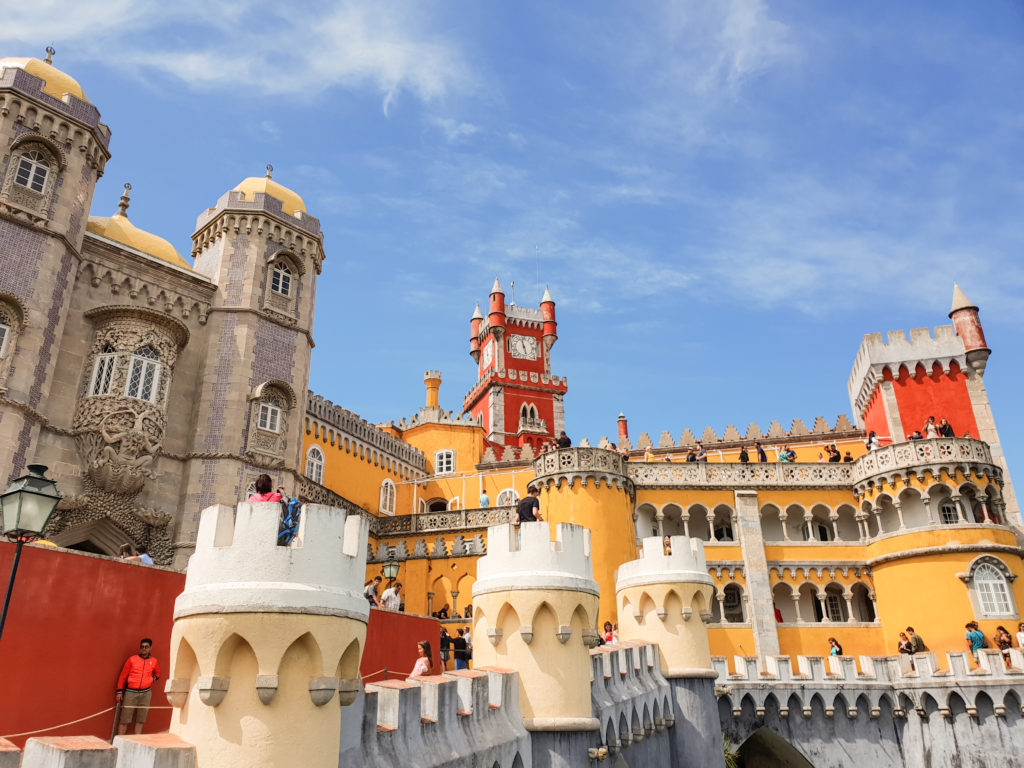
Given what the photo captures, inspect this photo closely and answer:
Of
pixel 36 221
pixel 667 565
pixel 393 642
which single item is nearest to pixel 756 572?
pixel 667 565

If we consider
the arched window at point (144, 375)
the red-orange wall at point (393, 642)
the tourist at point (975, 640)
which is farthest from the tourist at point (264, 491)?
the tourist at point (975, 640)

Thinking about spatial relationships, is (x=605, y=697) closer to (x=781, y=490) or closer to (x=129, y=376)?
(x=129, y=376)

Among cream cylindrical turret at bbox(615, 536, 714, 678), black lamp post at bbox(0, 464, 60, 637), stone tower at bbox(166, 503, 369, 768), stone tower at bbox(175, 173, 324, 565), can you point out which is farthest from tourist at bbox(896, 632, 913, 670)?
black lamp post at bbox(0, 464, 60, 637)

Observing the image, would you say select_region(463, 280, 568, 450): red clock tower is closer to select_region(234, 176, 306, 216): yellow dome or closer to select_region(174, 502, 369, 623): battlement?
select_region(234, 176, 306, 216): yellow dome

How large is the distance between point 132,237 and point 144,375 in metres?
5.77

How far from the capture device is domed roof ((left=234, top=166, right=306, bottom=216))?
26.1 meters

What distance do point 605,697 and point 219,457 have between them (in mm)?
13985

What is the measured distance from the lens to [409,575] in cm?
3159

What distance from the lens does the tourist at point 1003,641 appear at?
22641mm

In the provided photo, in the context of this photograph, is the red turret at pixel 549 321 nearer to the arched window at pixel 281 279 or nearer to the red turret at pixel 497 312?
the red turret at pixel 497 312

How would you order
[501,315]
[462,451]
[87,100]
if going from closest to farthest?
[87,100] < [462,451] < [501,315]

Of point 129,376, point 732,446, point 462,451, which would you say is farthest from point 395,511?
point 129,376

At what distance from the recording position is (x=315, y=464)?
33.0 meters

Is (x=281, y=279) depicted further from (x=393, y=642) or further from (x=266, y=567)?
(x=266, y=567)
